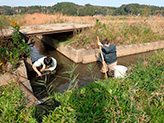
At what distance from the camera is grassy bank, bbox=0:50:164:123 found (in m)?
2.04

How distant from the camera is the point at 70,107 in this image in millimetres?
2223

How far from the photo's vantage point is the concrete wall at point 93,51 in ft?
20.4

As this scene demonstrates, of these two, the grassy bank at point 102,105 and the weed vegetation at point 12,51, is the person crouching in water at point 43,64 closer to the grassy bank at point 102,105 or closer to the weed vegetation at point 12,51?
the weed vegetation at point 12,51

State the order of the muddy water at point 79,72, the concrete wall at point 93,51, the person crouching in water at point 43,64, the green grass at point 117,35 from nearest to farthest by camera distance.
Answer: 1. the person crouching in water at point 43,64
2. the muddy water at point 79,72
3. the concrete wall at point 93,51
4. the green grass at point 117,35

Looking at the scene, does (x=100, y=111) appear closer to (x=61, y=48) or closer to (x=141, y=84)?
(x=141, y=84)

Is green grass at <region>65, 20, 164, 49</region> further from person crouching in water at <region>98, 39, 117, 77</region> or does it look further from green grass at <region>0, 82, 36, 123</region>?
green grass at <region>0, 82, 36, 123</region>

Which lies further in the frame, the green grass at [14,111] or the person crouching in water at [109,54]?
the person crouching in water at [109,54]

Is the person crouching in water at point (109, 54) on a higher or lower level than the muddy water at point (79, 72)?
higher

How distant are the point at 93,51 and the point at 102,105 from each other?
4.40 meters

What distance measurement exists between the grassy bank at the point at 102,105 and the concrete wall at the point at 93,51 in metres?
3.32

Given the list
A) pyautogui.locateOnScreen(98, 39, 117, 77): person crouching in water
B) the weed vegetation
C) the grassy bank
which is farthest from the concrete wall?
the grassy bank

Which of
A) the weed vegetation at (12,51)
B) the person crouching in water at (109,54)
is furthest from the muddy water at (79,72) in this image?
the weed vegetation at (12,51)

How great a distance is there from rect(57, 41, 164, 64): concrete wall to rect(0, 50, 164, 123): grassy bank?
10.9 feet

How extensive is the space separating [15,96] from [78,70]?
3.26 m
